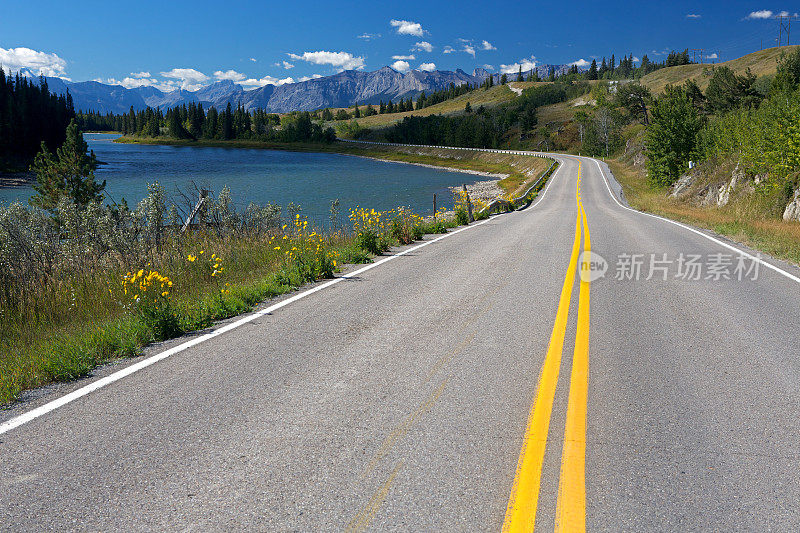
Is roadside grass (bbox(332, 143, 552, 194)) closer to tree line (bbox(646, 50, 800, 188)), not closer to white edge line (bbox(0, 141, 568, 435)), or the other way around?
tree line (bbox(646, 50, 800, 188))

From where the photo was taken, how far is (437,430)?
355 centimetres

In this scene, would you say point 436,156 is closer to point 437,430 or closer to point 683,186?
point 683,186

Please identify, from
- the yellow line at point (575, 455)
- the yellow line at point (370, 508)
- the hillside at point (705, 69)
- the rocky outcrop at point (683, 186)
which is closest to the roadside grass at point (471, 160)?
the rocky outcrop at point (683, 186)

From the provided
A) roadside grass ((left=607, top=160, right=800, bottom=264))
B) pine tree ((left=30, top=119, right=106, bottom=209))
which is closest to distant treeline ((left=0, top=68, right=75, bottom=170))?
pine tree ((left=30, top=119, right=106, bottom=209))

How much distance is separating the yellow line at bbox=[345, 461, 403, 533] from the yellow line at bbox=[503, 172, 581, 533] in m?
0.70

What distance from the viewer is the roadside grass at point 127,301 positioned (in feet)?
15.6

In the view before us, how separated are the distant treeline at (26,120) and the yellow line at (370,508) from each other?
8357 cm

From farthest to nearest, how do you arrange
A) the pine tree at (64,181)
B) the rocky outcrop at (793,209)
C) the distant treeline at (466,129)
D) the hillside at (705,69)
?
the distant treeline at (466,129) → the hillside at (705,69) → the pine tree at (64,181) → the rocky outcrop at (793,209)

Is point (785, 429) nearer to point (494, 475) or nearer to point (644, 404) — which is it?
point (644, 404)

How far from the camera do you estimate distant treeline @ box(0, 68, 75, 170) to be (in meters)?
70.8

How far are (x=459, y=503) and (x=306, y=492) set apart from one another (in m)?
0.89

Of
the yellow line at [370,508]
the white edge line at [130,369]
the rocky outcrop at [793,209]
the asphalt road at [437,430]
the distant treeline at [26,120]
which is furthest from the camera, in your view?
the distant treeline at [26,120]

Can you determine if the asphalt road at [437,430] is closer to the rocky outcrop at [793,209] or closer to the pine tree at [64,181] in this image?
the rocky outcrop at [793,209]

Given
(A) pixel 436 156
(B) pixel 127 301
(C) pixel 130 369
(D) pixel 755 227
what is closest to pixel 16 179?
(B) pixel 127 301
